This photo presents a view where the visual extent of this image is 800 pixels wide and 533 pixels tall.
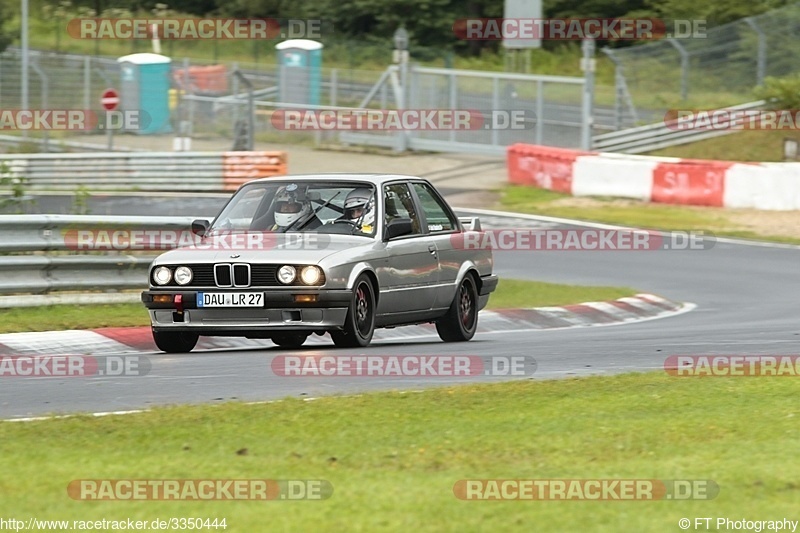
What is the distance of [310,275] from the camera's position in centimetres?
1136

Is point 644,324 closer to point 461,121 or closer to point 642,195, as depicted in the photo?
point 642,195

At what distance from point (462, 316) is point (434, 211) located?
945mm

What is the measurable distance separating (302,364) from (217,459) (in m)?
3.99

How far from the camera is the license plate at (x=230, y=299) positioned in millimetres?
11430

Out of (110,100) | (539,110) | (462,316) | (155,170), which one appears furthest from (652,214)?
Result: (462,316)

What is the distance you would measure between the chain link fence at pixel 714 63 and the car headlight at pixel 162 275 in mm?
24840

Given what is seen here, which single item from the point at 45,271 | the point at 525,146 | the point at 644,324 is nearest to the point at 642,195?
the point at 525,146

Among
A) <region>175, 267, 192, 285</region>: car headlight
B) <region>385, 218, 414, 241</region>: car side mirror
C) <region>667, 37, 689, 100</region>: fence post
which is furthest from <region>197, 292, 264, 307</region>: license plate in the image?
<region>667, 37, 689, 100</region>: fence post

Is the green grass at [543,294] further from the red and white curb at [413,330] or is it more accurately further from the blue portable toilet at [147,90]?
the blue portable toilet at [147,90]

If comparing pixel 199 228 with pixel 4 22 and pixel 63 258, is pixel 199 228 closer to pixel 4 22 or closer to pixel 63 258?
pixel 63 258

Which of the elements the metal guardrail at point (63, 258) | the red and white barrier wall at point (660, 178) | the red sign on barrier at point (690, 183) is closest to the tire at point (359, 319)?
the metal guardrail at point (63, 258)

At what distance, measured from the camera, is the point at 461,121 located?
123 ft

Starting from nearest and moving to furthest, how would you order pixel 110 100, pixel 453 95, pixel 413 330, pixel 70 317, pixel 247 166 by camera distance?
pixel 70 317, pixel 413 330, pixel 247 166, pixel 110 100, pixel 453 95

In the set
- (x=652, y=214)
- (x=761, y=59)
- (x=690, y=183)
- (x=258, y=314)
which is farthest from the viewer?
(x=761, y=59)
